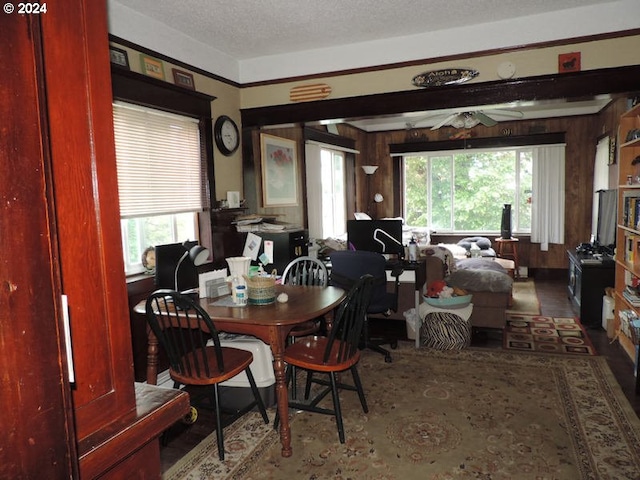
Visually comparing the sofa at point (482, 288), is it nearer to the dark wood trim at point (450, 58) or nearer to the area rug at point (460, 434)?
the area rug at point (460, 434)

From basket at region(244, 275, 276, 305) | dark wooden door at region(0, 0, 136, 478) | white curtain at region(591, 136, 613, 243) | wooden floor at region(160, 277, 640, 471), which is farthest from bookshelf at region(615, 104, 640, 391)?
dark wooden door at region(0, 0, 136, 478)

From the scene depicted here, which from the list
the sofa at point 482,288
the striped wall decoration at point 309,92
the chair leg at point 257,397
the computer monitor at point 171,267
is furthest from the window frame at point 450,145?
the chair leg at point 257,397

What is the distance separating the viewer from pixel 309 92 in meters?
4.39

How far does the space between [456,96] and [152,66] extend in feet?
8.05

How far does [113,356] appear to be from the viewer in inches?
30.2

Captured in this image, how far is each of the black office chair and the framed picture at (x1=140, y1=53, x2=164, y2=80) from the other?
201 cm

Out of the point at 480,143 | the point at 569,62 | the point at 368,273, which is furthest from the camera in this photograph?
the point at 480,143

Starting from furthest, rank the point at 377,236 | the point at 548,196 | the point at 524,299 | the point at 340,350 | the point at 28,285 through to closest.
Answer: the point at 548,196 < the point at 524,299 < the point at 377,236 < the point at 340,350 < the point at 28,285

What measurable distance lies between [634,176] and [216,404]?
12.3 ft

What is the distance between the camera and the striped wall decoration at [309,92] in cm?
434

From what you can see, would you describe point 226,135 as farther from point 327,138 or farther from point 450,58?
point 327,138

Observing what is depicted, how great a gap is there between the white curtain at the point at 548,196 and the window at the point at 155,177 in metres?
5.89

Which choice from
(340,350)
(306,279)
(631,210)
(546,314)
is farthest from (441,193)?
(340,350)

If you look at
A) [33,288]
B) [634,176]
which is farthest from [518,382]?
[33,288]
